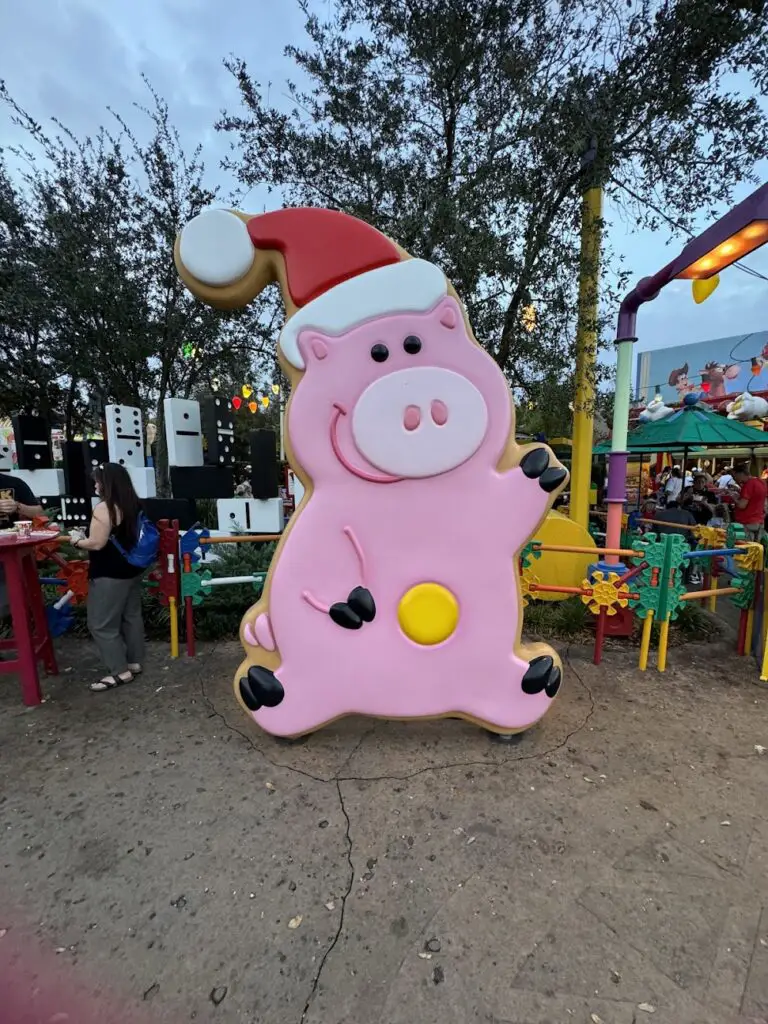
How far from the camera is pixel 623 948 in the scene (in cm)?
182

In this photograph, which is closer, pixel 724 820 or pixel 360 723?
pixel 724 820

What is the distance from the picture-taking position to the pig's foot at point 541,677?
2.93 metres

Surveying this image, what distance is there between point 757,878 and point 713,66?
6394 mm

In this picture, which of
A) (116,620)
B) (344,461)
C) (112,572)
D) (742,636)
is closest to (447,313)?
(344,461)

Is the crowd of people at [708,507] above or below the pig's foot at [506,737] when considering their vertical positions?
above

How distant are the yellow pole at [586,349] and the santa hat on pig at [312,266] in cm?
308

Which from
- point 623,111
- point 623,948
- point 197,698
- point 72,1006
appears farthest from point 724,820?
point 623,111

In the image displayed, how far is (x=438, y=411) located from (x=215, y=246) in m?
1.50

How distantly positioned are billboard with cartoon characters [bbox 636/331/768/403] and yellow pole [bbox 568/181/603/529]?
17414 mm

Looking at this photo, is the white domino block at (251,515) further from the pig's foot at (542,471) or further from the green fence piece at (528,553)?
the pig's foot at (542,471)

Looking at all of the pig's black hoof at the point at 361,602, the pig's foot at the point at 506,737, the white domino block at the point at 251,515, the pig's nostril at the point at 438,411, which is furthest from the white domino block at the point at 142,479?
the pig's foot at the point at 506,737

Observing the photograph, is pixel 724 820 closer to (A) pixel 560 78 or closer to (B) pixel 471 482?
(B) pixel 471 482

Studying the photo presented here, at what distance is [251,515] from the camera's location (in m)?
5.79

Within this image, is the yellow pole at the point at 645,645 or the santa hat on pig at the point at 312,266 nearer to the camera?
the santa hat on pig at the point at 312,266
